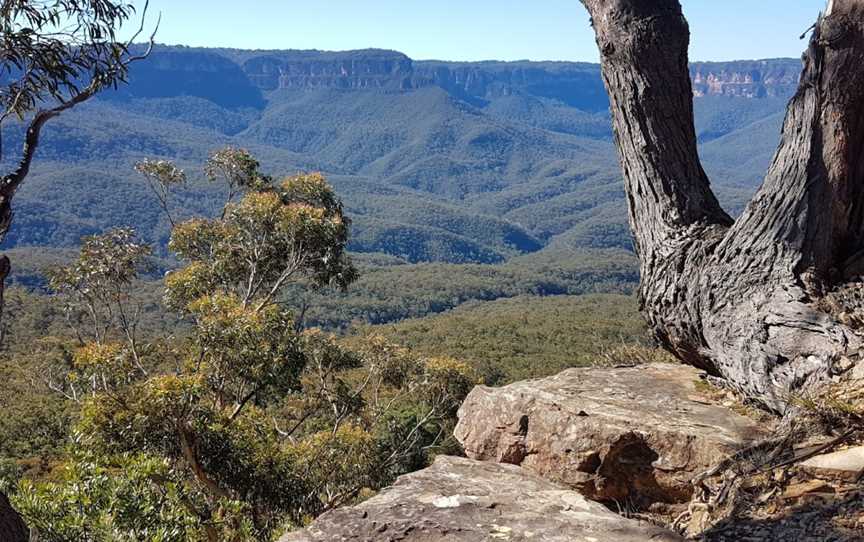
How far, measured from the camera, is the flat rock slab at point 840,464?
2953 mm

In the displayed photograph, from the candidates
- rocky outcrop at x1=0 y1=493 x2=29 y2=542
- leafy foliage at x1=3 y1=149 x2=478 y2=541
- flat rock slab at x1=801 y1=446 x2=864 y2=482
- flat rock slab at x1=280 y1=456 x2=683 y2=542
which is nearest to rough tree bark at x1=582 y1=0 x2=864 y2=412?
flat rock slab at x1=801 y1=446 x2=864 y2=482

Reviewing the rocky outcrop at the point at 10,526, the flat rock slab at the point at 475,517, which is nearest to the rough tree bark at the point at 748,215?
the flat rock slab at the point at 475,517

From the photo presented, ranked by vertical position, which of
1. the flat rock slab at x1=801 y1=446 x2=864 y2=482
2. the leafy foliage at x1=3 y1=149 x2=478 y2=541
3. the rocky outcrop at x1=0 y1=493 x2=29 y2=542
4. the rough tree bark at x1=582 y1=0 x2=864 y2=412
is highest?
the rough tree bark at x1=582 y1=0 x2=864 y2=412

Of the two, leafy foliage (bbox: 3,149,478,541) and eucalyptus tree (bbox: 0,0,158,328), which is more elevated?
eucalyptus tree (bbox: 0,0,158,328)

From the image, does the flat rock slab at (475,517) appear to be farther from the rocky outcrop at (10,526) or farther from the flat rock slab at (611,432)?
the rocky outcrop at (10,526)

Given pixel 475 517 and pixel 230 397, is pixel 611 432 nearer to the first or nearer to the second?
pixel 475 517

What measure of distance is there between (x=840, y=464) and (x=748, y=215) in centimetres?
125

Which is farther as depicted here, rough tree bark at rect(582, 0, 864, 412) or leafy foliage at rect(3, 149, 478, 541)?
leafy foliage at rect(3, 149, 478, 541)

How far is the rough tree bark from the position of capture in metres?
3.24

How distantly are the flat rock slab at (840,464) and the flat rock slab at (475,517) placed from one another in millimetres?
681

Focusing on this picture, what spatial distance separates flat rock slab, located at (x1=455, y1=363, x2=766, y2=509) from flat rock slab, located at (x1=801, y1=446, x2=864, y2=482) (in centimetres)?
49

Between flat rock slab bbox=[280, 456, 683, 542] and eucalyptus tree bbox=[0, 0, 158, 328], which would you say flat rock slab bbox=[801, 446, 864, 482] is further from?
eucalyptus tree bbox=[0, 0, 158, 328]

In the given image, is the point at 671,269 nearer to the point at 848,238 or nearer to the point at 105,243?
the point at 848,238

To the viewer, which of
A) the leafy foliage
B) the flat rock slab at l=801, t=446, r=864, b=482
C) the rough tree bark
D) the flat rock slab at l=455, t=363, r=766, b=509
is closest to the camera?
the flat rock slab at l=801, t=446, r=864, b=482
